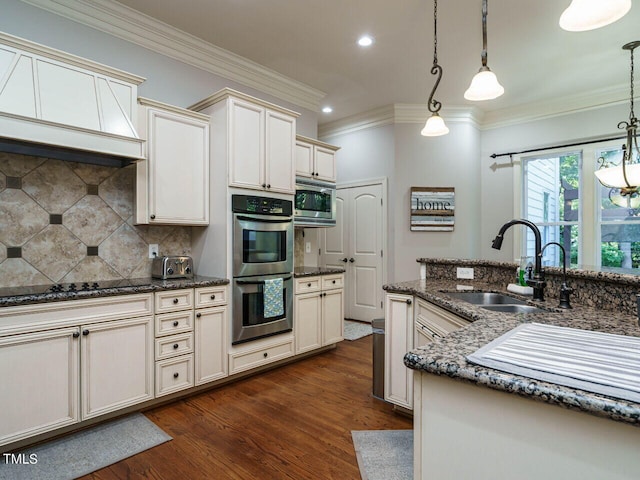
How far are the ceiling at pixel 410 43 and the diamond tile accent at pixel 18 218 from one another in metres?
1.65

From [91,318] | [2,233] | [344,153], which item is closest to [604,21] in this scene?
[91,318]

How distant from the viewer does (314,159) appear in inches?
154

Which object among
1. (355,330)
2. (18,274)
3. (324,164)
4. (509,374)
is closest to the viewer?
(509,374)

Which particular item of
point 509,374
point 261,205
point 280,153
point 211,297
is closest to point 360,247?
point 280,153

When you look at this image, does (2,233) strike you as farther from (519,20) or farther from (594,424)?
(519,20)

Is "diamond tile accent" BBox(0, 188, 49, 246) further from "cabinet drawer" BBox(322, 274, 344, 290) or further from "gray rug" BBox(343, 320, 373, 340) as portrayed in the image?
"gray rug" BBox(343, 320, 373, 340)

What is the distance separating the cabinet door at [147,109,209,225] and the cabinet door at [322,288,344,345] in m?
1.50

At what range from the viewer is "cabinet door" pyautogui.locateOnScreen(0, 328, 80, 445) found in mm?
1876

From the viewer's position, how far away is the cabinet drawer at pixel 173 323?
246 centimetres

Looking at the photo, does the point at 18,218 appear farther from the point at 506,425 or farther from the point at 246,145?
the point at 506,425

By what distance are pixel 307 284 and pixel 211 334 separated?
3.52ft

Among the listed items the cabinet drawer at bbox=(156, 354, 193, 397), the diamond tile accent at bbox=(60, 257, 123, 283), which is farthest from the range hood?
the cabinet drawer at bbox=(156, 354, 193, 397)

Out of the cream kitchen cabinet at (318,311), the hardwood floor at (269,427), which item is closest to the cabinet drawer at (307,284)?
the cream kitchen cabinet at (318,311)

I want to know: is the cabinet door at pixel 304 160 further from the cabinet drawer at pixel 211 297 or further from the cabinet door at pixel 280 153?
the cabinet drawer at pixel 211 297
